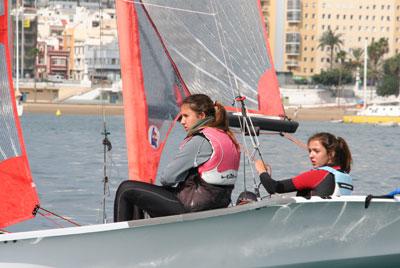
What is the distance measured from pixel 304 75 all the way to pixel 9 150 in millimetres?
119790

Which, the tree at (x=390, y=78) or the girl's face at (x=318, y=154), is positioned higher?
the girl's face at (x=318, y=154)

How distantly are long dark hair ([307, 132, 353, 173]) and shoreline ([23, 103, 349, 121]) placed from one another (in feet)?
240

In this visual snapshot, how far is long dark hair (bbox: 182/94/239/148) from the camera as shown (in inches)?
302

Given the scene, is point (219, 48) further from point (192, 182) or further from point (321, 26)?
point (321, 26)

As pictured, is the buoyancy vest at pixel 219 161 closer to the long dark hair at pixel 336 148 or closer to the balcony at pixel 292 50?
the long dark hair at pixel 336 148

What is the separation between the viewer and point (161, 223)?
7316 millimetres

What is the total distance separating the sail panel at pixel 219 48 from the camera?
9.99m

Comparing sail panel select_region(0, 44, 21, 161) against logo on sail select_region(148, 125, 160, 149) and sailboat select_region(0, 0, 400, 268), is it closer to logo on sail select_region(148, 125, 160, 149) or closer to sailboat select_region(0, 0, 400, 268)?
sailboat select_region(0, 0, 400, 268)

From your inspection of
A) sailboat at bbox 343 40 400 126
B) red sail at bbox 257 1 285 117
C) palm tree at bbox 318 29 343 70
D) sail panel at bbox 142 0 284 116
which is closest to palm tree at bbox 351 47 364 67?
palm tree at bbox 318 29 343 70

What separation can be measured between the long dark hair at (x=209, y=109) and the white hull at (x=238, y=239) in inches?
23.6

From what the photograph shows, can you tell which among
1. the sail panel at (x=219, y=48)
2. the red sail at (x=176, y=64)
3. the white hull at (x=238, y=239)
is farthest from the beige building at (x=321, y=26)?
the white hull at (x=238, y=239)

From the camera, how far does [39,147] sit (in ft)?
114

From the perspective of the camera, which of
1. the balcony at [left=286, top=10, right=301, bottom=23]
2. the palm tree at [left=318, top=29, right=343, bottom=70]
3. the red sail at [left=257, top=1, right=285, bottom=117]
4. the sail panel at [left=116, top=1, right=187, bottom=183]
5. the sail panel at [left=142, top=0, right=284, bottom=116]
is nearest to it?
the sail panel at [left=116, top=1, right=187, bottom=183]

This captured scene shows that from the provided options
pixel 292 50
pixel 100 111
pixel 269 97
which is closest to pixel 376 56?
pixel 292 50
